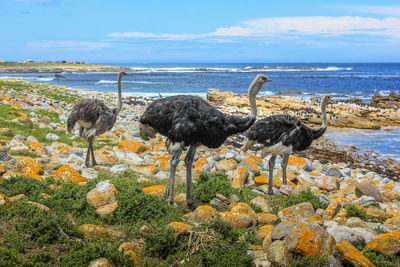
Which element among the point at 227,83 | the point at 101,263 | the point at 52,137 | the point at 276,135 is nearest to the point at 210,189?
the point at 276,135

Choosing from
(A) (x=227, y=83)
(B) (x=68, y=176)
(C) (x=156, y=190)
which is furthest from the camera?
(A) (x=227, y=83)

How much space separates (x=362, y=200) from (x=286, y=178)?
1.93 metres

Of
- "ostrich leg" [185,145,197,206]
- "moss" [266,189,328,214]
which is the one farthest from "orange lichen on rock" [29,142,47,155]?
"moss" [266,189,328,214]

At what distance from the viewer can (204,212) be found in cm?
619

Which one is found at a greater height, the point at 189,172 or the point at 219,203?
the point at 189,172

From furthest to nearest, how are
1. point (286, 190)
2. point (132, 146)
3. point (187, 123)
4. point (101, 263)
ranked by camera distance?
point (132, 146) → point (286, 190) → point (187, 123) → point (101, 263)

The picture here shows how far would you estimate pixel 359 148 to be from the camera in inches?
681

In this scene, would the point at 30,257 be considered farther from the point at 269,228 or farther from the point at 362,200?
the point at 362,200

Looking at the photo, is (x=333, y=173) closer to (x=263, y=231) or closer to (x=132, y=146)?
(x=132, y=146)

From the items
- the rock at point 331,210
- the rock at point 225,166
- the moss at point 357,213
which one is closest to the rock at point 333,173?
the rock at point 225,166

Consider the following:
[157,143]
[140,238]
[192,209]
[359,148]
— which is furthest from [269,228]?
[359,148]

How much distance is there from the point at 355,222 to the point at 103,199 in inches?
165

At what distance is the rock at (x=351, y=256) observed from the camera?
465 centimetres

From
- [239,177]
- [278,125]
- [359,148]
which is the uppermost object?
[278,125]
